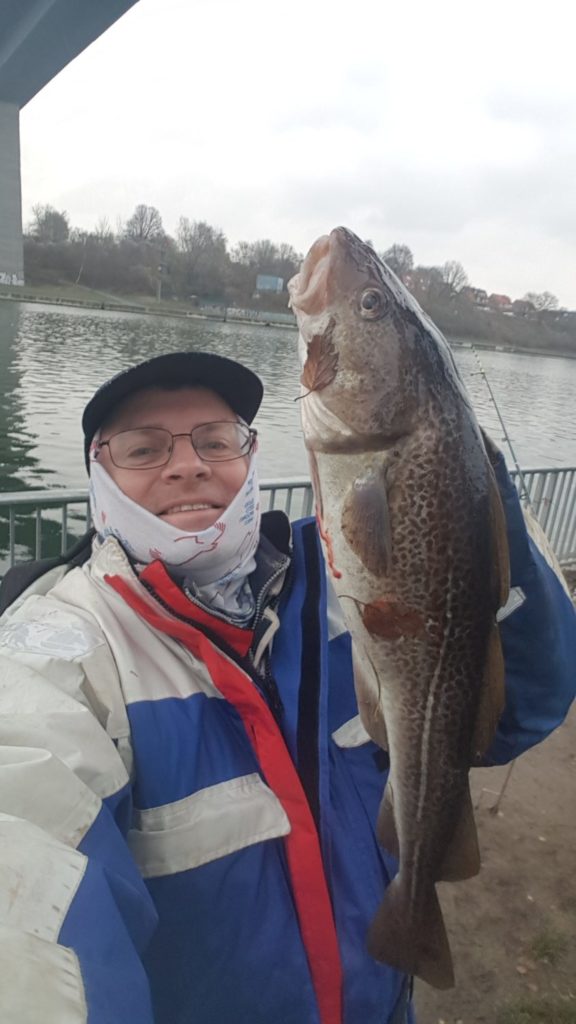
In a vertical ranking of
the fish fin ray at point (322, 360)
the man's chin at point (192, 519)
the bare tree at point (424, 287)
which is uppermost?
the bare tree at point (424, 287)

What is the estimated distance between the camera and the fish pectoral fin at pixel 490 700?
1644 mm

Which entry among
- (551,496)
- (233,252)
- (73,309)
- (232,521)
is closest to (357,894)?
(232,521)

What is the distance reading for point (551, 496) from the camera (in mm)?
7395

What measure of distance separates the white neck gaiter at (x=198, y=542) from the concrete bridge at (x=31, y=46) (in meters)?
13.7

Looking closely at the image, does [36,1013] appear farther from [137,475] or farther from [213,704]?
[137,475]

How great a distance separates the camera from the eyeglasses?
2.15 metres

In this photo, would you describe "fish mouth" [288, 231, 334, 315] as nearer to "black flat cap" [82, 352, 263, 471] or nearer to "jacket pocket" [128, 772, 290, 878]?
"black flat cap" [82, 352, 263, 471]

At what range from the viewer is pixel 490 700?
168 cm

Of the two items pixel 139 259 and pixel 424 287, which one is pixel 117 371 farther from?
pixel 139 259

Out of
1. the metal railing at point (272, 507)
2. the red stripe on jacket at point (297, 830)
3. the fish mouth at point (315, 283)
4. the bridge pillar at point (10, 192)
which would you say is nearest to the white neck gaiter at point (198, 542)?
the red stripe on jacket at point (297, 830)

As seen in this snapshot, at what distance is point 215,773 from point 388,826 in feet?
1.67

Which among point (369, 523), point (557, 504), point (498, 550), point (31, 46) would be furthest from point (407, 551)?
point (31, 46)

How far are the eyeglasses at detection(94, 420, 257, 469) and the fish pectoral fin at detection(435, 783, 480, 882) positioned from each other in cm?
133

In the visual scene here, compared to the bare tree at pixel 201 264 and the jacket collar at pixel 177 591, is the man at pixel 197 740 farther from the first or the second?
the bare tree at pixel 201 264
